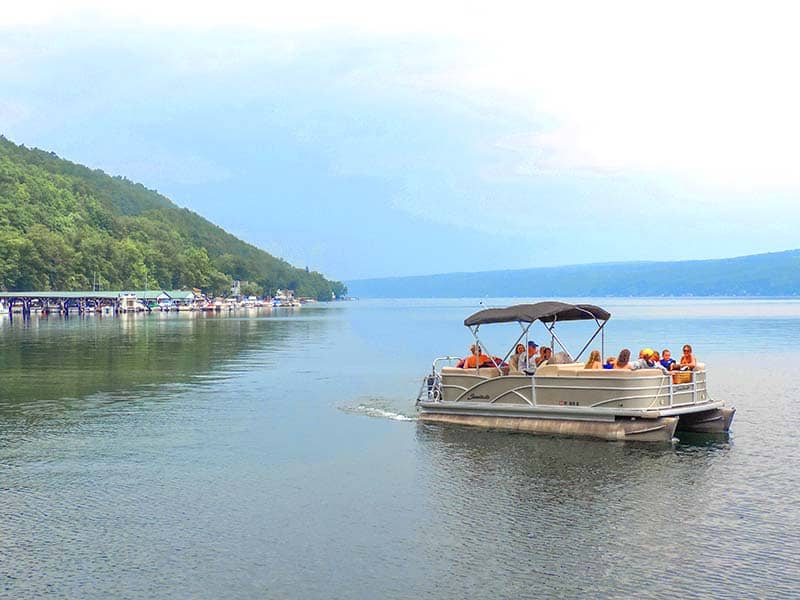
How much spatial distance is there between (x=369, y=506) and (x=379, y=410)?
1597 cm

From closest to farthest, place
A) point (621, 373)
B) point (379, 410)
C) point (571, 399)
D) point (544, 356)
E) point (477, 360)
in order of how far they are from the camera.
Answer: point (621, 373) → point (571, 399) → point (544, 356) → point (477, 360) → point (379, 410)

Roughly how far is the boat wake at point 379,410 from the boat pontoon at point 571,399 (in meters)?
2.45

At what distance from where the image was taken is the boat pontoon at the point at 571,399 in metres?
26.5

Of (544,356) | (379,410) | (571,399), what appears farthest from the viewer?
(379,410)

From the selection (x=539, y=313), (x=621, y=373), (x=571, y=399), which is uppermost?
(x=539, y=313)

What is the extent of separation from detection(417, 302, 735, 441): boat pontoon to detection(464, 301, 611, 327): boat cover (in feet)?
0.11

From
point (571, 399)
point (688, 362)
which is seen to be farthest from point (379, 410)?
point (688, 362)

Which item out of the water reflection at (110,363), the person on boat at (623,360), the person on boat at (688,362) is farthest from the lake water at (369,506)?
the water reflection at (110,363)

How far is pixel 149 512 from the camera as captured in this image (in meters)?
19.3

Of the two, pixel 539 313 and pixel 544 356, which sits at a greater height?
pixel 539 313

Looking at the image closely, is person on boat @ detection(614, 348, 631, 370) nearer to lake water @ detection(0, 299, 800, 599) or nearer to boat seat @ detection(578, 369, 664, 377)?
boat seat @ detection(578, 369, 664, 377)

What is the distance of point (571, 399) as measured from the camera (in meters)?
27.6

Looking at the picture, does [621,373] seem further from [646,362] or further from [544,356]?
[544,356]

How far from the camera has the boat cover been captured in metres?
29.5
